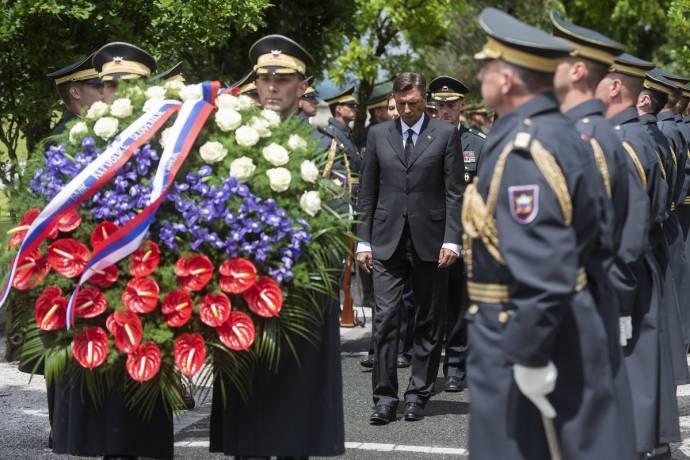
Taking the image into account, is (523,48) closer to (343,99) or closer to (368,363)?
(368,363)

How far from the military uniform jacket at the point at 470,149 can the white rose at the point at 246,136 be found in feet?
16.5

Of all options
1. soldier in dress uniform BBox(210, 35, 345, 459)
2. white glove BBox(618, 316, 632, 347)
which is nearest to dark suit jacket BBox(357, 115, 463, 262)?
white glove BBox(618, 316, 632, 347)

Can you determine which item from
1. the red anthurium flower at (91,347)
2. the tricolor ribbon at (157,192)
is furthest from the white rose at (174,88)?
the red anthurium flower at (91,347)

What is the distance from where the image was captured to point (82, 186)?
4.90m

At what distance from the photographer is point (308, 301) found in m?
5.14

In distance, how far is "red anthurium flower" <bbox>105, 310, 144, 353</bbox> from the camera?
4.76 m

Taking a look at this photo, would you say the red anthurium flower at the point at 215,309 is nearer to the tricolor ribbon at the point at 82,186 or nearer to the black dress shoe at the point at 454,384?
the tricolor ribbon at the point at 82,186

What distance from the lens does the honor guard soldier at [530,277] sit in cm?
413

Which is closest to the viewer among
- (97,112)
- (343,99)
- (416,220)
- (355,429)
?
(97,112)

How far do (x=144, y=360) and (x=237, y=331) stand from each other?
367 millimetres

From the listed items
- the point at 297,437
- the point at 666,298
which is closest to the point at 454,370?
the point at 666,298

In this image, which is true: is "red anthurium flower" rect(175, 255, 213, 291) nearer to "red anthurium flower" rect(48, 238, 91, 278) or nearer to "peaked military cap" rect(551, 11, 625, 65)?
"red anthurium flower" rect(48, 238, 91, 278)

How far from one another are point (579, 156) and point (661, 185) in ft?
8.70

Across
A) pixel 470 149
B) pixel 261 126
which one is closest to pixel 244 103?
pixel 261 126
